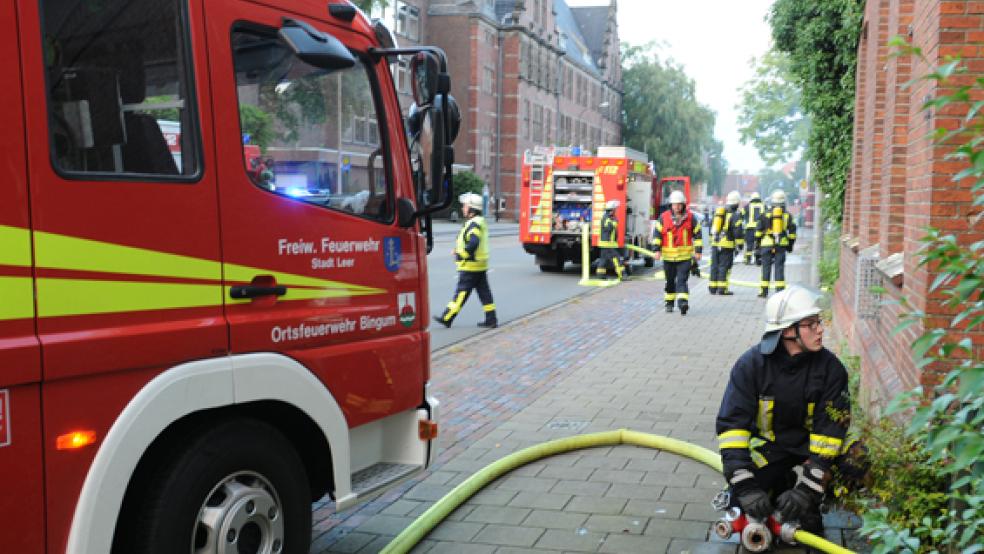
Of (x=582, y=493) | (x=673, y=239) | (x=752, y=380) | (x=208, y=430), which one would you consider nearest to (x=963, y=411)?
(x=752, y=380)

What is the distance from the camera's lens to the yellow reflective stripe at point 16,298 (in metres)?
2.84

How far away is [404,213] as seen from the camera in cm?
457

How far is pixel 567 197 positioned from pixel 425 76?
62.1 ft

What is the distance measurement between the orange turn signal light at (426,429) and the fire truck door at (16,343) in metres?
2.02

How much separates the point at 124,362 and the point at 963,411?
247 centimetres

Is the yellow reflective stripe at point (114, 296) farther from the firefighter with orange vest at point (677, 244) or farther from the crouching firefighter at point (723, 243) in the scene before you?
the crouching firefighter at point (723, 243)

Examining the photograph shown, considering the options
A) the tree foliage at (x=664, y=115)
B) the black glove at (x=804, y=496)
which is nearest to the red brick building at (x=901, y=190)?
the black glove at (x=804, y=496)

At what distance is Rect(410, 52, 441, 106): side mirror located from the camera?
4.31 metres

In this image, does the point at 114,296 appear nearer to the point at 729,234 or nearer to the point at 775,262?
the point at 775,262

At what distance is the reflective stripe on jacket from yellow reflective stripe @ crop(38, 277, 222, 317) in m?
9.24

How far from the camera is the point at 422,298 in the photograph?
4.79 metres

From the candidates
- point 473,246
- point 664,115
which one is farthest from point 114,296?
point 664,115

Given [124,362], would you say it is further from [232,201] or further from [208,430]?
[232,201]

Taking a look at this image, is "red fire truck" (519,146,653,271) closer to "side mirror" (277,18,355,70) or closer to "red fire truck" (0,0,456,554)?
"red fire truck" (0,0,456,554)
